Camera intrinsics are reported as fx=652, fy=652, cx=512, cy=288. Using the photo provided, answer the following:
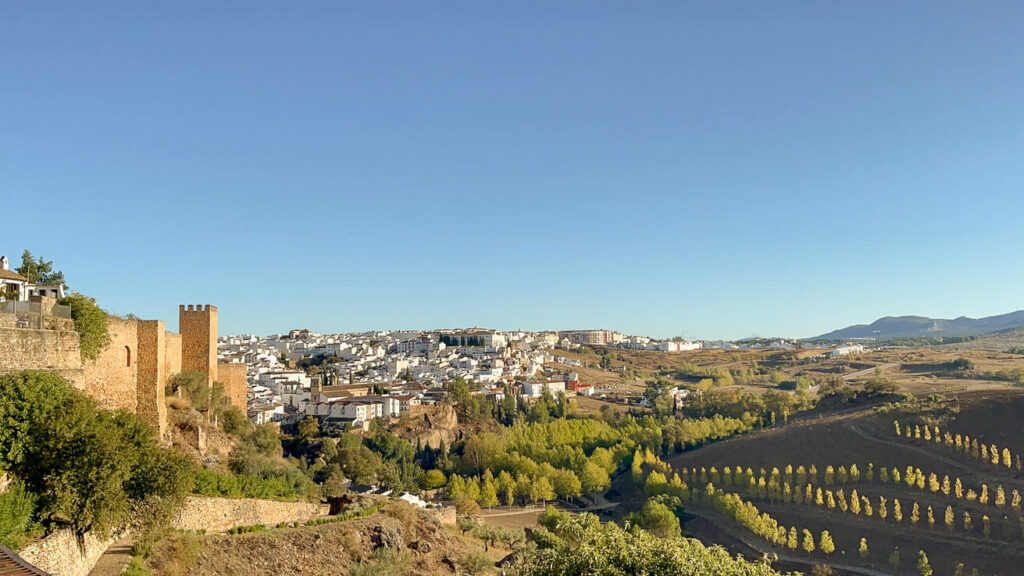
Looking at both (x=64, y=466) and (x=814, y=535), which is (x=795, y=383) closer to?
(x=814, y=535)

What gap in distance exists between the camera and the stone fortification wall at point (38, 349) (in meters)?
12.8

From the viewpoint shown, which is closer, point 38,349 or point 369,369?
point 38,349

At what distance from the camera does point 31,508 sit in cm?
1095

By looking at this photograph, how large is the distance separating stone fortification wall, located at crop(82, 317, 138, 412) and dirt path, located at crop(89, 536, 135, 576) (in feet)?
15.9

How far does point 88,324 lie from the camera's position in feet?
53.4

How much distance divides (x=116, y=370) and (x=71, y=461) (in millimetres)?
6877

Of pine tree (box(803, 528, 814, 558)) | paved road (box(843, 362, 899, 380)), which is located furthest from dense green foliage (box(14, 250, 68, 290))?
paved road (box(843, 362, 899, 380))

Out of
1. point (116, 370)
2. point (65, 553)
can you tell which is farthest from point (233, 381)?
point (65, 553)

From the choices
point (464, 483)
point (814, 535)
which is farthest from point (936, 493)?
point (464, 483)

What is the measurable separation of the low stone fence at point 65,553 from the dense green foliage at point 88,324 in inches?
222

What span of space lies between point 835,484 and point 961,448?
8561 millimetres

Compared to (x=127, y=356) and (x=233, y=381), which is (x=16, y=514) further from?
(x=233, y=381)

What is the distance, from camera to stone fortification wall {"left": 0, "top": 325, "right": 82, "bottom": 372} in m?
12.8

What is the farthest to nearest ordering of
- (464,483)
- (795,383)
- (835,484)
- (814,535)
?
(795,383)
(464,483)
(835,484)
(814,535)
